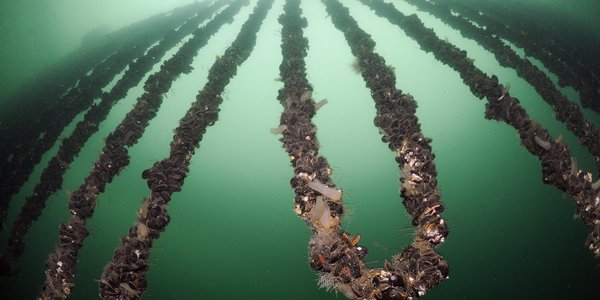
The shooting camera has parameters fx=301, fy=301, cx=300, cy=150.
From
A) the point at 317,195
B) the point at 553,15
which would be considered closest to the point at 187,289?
the point at 317,195

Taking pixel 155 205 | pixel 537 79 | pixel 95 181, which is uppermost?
pixel 537 79

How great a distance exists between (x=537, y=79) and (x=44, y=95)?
1656 centimetres

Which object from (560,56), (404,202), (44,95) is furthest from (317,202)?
(44,95)

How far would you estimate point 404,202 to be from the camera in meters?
3.90

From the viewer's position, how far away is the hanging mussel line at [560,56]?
8.28 metres

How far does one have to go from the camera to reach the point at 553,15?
537 inches

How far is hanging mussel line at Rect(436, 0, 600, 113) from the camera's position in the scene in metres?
8.28

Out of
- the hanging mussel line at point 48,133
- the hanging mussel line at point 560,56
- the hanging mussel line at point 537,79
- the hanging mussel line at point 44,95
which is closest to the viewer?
the hanging mussel line at point 537,79

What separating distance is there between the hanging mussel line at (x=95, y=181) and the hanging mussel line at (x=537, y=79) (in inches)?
342

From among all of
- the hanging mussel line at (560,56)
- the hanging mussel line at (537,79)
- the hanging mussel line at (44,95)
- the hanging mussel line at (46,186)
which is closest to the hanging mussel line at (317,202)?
the hanging mussel line at (537,79)

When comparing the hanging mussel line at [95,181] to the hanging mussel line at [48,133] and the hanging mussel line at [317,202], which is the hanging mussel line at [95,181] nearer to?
the hanging mussel line at [317,202]

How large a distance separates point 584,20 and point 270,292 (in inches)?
1346

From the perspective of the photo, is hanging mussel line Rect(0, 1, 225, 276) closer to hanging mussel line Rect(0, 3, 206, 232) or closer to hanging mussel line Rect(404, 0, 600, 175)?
hanging mussel line Rect(0, 3, 206, 232)

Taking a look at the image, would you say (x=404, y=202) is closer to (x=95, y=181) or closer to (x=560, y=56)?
(x=95, y=181)
